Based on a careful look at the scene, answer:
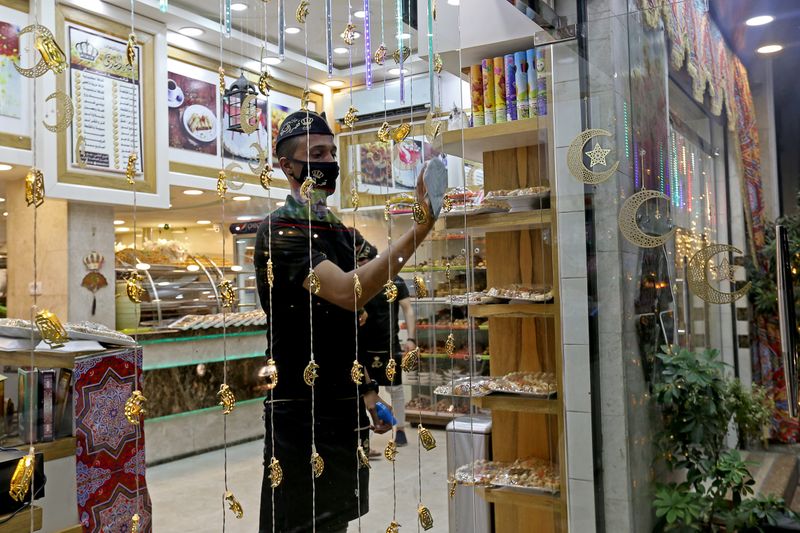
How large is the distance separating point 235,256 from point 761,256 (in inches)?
68.9

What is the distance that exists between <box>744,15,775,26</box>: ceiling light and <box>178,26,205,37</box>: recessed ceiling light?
6.19 ft

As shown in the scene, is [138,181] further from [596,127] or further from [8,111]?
[596,127]

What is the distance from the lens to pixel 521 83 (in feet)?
8.43

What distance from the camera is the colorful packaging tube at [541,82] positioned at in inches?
99.3

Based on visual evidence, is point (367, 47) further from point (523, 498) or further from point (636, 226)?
point (523, 498)

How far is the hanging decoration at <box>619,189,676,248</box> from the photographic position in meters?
2.42

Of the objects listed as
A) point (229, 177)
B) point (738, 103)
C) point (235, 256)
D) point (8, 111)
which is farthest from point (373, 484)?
point (738, 103)

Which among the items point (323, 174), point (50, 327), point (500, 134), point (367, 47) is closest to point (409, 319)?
point (323, 174)

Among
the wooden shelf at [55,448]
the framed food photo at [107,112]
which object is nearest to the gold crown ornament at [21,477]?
the wooden shelf at [55,448]

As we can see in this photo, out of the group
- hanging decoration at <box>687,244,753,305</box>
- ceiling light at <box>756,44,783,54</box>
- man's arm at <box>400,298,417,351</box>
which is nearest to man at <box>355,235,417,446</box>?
man's arm at <box>400,298,417,351</box>

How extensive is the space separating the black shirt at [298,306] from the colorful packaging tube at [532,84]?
1.17 metres

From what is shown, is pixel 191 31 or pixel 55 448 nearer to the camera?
pixel 55 448

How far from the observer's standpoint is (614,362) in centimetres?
244

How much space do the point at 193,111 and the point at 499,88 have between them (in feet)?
4.20
